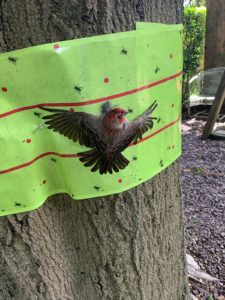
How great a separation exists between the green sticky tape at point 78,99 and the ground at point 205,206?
5.01 ft

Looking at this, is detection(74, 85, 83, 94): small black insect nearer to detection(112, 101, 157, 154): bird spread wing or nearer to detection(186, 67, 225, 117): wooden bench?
detection(112, 101, 157, 154): bird spread wing

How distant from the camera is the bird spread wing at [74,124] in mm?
858

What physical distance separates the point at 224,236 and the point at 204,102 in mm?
3924

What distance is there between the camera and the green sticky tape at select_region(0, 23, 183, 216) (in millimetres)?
814

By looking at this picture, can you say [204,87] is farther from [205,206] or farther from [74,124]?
[74,124]

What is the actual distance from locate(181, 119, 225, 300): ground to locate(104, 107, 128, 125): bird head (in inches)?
65.3

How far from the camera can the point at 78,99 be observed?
83 cm

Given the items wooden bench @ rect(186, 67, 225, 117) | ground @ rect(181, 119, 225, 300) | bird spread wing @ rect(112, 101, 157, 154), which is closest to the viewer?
bird spread wing @ rect(112, 101, 157, 154)

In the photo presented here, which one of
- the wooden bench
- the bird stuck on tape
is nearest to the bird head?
the bird stuck on tape

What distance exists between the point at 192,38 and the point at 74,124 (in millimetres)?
6741

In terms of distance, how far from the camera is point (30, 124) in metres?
0.87

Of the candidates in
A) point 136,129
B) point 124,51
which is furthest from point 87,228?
point 124,51

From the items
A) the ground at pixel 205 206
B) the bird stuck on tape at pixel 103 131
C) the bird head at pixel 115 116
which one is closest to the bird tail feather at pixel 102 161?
the bird stuck on tape at pixel 103 131

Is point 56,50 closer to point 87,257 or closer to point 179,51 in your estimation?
point 179,51
